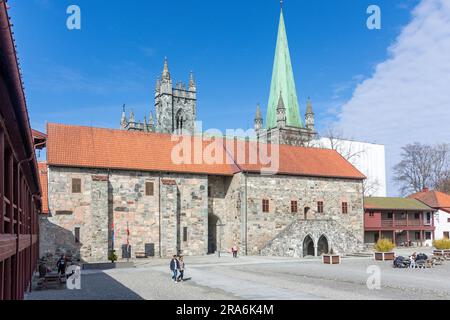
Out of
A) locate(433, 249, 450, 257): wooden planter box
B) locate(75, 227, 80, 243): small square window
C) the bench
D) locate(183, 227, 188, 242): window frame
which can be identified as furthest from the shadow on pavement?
locate(433, 249, 450, 257): wooden planter box

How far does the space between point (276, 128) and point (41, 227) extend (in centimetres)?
4999

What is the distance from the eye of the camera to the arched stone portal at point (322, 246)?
1622 inches

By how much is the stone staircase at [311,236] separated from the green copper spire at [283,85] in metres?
39.0

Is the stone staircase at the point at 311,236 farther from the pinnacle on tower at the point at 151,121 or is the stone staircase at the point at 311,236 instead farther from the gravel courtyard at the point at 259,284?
the pinnacle on tower at the point at 151,121

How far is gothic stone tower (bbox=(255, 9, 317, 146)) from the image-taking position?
76.5 metres

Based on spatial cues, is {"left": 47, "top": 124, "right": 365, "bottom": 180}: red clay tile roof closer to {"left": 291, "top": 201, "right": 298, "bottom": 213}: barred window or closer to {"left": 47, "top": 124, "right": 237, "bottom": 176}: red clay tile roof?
{"left": 47, "top": 124, "right": 237, "bottom": 176}: red clay tile roof

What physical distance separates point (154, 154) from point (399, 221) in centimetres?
3136

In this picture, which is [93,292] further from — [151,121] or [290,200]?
[151,121]

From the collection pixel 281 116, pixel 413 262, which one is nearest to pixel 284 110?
pixel 281 116

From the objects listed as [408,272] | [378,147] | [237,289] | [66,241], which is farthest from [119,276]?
[378,147]

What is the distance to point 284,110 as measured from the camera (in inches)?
3024

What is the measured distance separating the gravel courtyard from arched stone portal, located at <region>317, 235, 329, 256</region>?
12.6m

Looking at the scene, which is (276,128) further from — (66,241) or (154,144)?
(66,241)

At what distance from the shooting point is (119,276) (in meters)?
24.3
